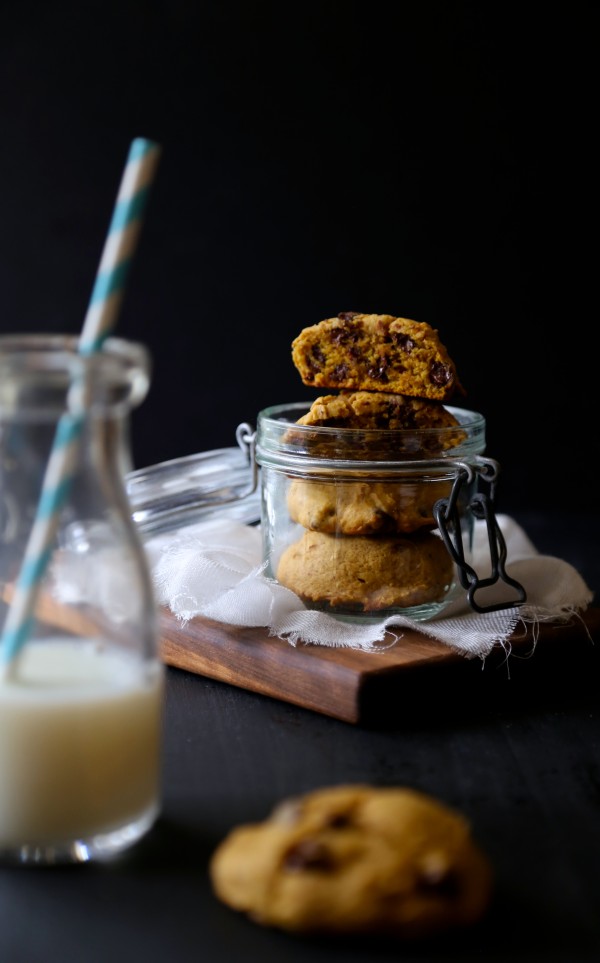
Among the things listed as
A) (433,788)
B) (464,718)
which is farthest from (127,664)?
(464,718)

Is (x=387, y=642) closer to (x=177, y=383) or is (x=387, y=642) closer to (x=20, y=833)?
(x=20, y=833)

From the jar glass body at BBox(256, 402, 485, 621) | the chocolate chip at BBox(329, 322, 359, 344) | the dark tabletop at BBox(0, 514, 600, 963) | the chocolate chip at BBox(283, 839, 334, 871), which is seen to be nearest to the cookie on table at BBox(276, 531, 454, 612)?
the jar glass body at BBox(256, 402, 485, 621)

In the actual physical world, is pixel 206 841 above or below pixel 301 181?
below

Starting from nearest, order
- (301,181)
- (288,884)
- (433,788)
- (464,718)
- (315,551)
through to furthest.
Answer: (288,884), (433,788), (464,718), (315,551), (301,181)

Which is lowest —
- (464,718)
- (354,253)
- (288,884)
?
(464,718)

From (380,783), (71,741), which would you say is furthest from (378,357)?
(71,741)

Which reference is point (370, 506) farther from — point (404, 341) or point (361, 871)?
point (361, 871)
